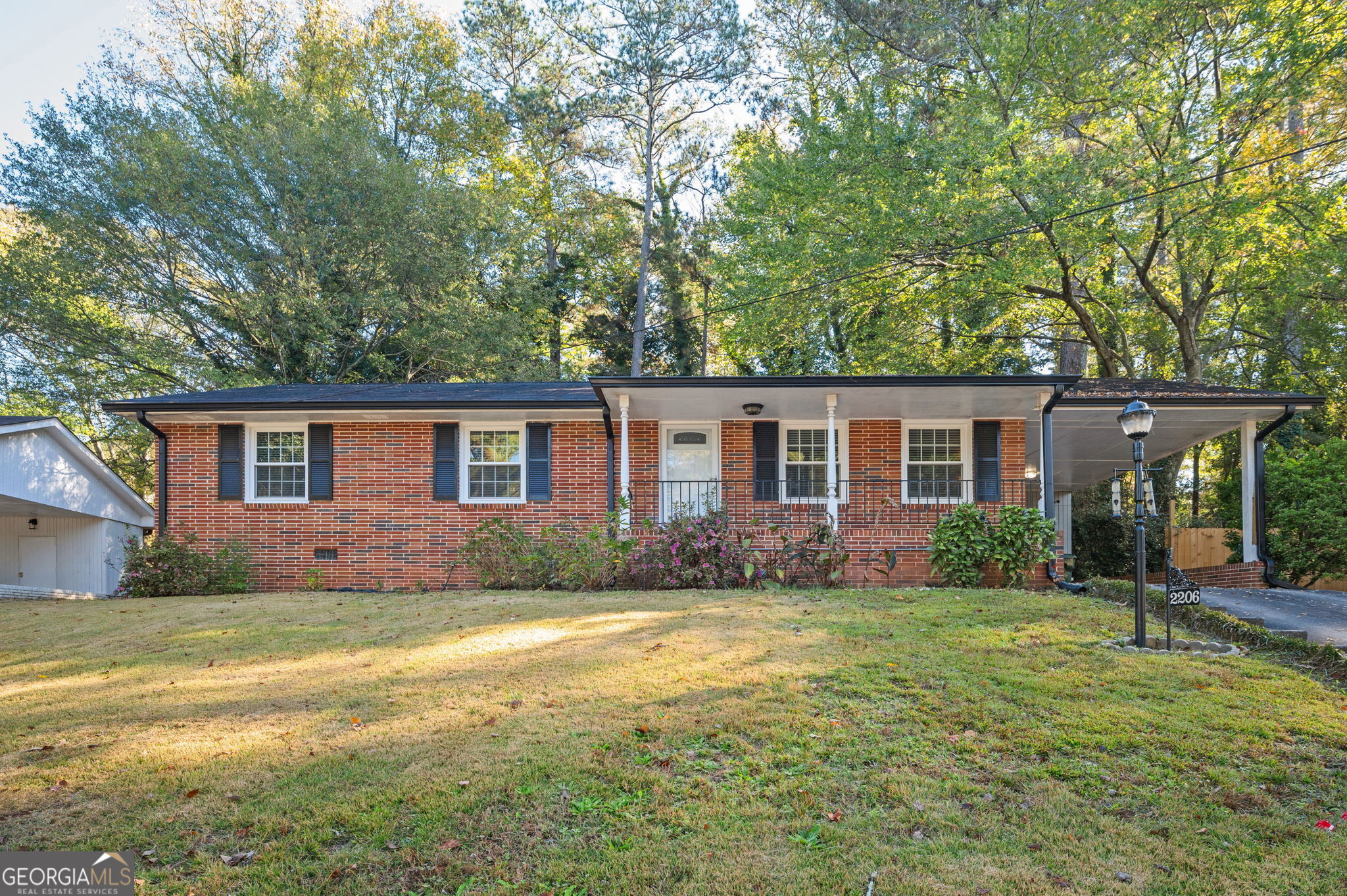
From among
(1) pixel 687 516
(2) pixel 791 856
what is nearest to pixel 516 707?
(2) pixel 791 856

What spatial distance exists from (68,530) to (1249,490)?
2091 centimetres

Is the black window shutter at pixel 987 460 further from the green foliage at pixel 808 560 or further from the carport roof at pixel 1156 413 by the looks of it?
the green foliage at pixel 808 560

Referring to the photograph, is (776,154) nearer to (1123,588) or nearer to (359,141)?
(359,141)

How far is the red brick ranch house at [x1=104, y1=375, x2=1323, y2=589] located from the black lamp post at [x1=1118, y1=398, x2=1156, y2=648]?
185 inches

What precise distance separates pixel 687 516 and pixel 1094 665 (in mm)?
6319

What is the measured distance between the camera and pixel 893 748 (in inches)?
163

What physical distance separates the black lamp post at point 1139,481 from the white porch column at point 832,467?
4.57m

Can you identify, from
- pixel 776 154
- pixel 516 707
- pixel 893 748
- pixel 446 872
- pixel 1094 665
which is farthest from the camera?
pixel 776 154

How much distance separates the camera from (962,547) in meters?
10.5

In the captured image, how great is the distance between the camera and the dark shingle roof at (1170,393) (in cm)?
1120

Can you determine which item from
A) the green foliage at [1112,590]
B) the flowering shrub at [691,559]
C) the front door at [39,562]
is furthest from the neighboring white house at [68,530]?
the green foliage at [1112,590]

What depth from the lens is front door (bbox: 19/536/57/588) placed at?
13.8 m

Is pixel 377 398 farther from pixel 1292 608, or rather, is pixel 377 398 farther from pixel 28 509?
pixel 1292 608

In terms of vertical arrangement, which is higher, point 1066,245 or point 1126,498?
point 1066,245
